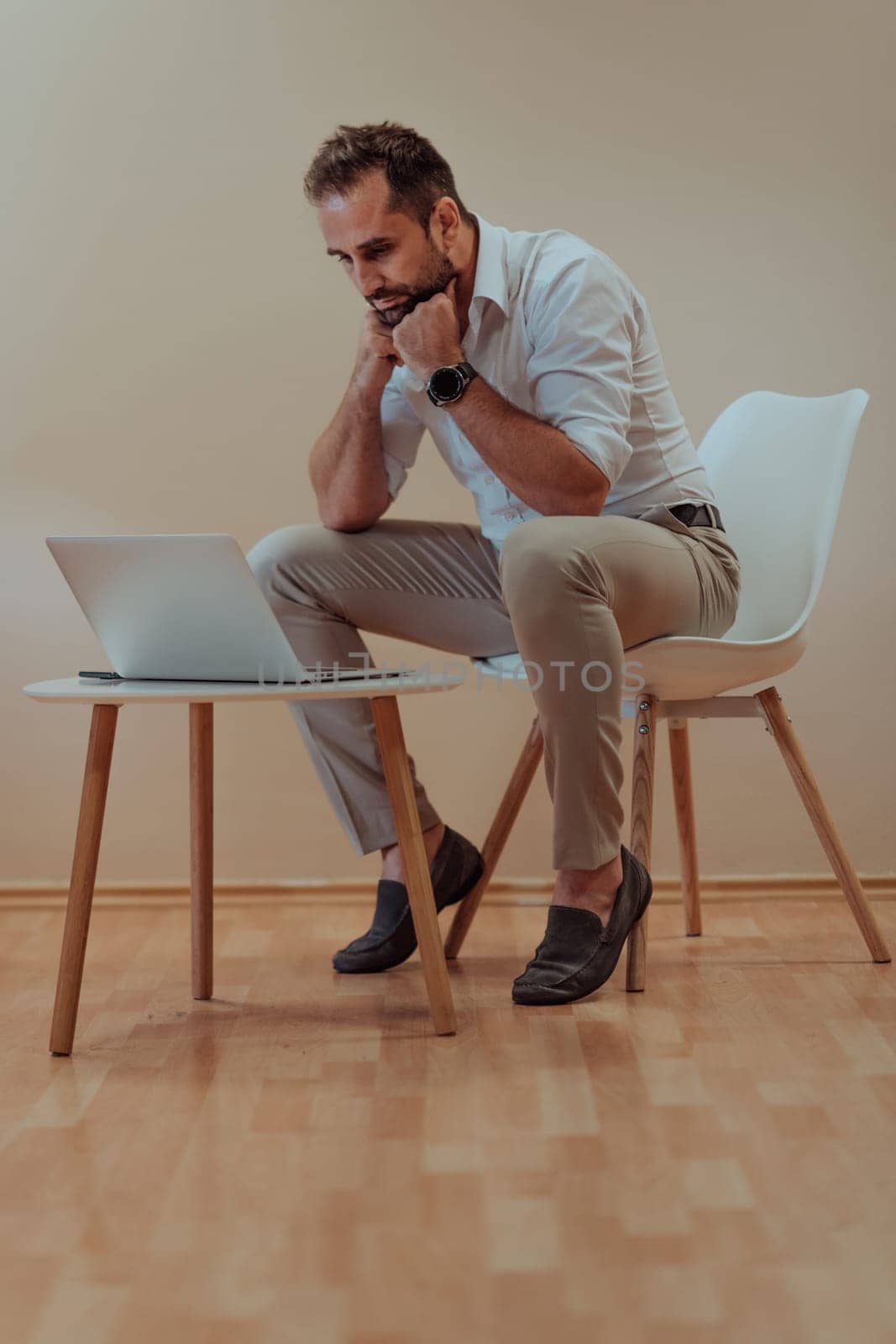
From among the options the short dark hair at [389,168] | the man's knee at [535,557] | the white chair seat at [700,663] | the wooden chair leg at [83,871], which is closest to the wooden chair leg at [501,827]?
the white chair seat at [700,663]

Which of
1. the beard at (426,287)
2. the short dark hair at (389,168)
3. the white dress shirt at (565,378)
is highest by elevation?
the short dark hair at (389,168)

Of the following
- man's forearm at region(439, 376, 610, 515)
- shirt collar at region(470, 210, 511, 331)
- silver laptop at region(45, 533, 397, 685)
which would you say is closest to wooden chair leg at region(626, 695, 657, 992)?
man's forearm at region(439, 376, 610, 515)

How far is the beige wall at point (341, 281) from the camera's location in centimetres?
217

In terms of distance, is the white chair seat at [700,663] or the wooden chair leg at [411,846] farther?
the white chair seat at [700,663]

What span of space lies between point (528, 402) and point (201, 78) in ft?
2.90

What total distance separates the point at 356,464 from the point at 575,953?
27.7 inches

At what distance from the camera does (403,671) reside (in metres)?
1.52

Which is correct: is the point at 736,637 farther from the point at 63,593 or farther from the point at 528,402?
the point at 63,593

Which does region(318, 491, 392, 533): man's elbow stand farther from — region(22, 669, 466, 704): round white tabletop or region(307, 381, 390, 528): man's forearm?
region(22, 669, 466, 704): round white tabletop

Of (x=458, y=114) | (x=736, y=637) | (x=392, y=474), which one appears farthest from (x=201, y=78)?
(x=736, y=637)

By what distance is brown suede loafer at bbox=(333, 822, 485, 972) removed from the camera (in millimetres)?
1800

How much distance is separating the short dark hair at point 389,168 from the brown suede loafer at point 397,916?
2.59 ft

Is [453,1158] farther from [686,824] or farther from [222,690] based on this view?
[686,824]

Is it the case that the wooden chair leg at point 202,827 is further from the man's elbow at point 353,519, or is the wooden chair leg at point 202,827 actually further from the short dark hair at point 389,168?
the short dark hair at point 389,168
